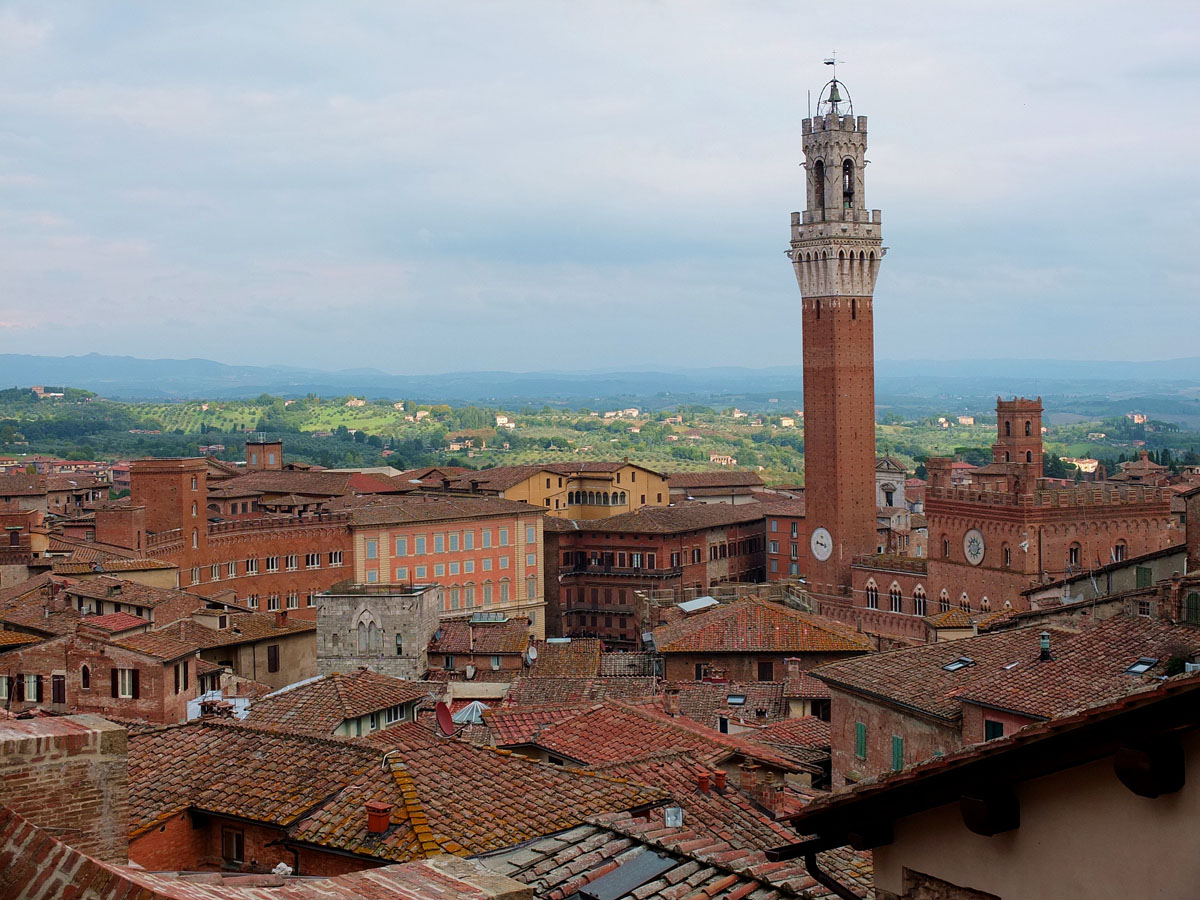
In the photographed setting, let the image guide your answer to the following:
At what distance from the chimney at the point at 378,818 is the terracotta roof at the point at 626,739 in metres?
6.30

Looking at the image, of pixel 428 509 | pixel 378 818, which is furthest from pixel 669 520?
pixel 378 818

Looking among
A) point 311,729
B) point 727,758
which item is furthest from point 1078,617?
point 311,729

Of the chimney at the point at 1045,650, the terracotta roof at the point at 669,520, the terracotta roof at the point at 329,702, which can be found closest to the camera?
the chimney at the point at 1045,650

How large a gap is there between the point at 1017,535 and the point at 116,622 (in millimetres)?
40138

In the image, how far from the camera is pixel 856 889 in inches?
508

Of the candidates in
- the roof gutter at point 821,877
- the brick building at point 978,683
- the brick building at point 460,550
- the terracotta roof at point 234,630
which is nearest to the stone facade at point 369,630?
the terracotta roof at point 234,630

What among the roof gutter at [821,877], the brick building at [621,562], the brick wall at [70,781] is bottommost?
the brick building at [621,562]

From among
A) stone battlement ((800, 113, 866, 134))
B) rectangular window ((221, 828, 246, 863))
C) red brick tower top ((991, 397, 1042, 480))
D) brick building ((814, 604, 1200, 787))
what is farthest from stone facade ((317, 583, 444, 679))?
red brick tower top ((991, 397, 1042, 480))

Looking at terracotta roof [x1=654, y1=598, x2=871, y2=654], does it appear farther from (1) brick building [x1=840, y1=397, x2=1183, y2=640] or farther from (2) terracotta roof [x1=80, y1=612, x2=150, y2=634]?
(1) brick building [x1=840, y1=397, x2=1183, y2=640]

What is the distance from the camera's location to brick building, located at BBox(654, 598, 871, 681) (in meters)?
43.4

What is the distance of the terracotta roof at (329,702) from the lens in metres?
24.3

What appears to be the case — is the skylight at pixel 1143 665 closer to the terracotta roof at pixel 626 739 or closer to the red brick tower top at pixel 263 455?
the terracotta roof at pixel 626 739

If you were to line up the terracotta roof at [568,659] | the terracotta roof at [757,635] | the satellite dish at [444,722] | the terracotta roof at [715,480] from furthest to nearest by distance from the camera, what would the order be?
1. the terracotta roof at [715,480]
2. the terracotta roof at [757,635]
3. the terracotta roof at [568,659]
4. the satellite dish at [444,722]

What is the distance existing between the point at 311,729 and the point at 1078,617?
15452 millimetres
